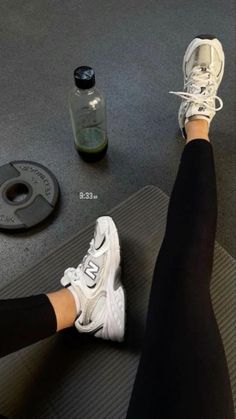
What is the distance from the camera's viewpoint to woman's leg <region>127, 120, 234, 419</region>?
628mm

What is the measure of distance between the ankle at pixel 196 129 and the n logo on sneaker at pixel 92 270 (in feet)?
1.32

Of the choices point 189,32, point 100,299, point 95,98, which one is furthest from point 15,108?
point 100,299

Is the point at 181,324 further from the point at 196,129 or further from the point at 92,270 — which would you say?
the point at 196,129

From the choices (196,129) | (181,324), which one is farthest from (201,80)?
(181,324)

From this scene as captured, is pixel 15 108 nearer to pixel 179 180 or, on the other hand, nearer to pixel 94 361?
pixel 179 180

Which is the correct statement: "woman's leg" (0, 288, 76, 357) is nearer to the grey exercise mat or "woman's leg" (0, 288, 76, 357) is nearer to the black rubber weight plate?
the grey exercise mat

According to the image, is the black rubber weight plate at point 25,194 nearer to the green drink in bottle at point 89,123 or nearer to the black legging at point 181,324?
the green drink in bottle at point 89,123

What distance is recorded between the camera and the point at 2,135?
1.45 metres

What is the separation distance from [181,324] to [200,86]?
2.58ft

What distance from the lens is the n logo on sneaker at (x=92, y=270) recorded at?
93 centimetres

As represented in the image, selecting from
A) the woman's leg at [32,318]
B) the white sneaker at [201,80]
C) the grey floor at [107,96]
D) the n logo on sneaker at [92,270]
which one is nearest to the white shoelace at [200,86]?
the white sneaker at [201,80]

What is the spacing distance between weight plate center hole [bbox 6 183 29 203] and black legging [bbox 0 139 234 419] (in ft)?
1.73

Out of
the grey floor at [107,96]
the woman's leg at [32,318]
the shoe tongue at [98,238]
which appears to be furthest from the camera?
the grey floor at [107,96]

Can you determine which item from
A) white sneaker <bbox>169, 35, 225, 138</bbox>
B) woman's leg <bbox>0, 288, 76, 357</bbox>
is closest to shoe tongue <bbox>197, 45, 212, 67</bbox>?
white sneaker <bbox>169, 35, 225, 138</bbox>
